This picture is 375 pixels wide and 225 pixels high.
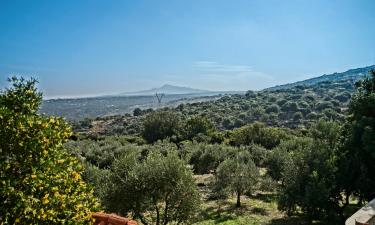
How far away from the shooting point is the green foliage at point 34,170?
684 centimetres

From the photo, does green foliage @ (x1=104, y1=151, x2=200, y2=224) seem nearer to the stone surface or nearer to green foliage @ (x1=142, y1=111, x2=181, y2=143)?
the stone surface

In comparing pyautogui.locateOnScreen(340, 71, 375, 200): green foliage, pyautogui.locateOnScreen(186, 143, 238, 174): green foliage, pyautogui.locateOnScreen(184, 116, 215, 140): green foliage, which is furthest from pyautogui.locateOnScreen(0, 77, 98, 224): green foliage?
pyautogui.locateOnScreen(184, 116, 215, 140): green foliage

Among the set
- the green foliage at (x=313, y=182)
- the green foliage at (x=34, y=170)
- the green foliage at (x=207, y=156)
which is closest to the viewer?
the green foliage at (x=34, y=170)

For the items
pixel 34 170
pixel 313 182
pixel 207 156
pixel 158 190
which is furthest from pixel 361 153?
pixel 207 156

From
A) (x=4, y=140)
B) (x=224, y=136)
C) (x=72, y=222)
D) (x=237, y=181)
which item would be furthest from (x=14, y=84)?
(x=224, y=136)

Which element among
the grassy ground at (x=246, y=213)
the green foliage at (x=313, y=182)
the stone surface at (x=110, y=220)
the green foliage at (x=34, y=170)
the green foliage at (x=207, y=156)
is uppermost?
the green foliage at (x=34, y=170)

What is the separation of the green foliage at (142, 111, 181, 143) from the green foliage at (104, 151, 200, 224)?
47.3 metres

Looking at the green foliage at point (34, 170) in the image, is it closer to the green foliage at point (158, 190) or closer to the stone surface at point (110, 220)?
the stone surface at point (110, 220)

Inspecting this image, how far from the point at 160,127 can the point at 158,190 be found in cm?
4898

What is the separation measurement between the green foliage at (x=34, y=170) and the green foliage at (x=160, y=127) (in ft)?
177

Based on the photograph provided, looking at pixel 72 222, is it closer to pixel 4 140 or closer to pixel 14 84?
pixel 4 140

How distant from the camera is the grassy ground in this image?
65.8 ft

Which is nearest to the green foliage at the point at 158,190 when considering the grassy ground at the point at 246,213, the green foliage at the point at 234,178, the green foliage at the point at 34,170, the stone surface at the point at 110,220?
the grassy ground at the point at 246,213

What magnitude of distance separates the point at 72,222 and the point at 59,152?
167 centimetres
